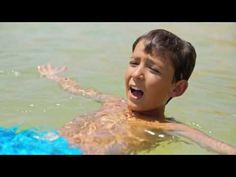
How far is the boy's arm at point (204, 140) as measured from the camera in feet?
11.1

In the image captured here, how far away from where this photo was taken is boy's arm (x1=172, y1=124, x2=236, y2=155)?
133 inches

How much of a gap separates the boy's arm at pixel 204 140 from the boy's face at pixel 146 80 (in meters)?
0.29

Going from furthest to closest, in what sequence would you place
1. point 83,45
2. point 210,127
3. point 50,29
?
point 50,29 < point 83,45 < point 210,127

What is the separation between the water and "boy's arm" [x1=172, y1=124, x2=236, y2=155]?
0.15 metres

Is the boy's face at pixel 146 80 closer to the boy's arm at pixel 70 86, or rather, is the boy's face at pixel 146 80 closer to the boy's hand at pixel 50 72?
the boy's arm at pixel 70 86

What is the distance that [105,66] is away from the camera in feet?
22.6

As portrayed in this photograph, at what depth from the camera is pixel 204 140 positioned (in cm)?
365

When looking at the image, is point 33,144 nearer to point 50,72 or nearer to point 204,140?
point 204,140

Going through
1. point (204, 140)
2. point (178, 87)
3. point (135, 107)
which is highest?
point (178, 87)

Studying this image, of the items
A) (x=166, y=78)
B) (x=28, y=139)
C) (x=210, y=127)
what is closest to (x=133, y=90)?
(x=166, y=78)

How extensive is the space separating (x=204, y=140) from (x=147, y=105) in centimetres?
58

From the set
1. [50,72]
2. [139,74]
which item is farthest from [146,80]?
[50,72]
